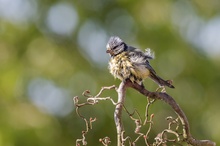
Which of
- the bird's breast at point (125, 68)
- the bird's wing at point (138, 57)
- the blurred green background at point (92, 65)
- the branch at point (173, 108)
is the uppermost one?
the blurred green background at point (92, 65)

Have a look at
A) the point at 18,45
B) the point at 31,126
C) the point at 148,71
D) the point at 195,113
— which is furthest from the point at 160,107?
the point at 148,71

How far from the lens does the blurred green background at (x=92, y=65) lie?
4625mm

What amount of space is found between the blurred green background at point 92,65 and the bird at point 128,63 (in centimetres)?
205

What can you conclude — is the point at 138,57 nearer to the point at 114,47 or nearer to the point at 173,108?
the point at 114,47

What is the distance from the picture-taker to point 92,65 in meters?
5.05

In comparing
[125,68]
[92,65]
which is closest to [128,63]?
[125,68]

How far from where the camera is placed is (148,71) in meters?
2.19

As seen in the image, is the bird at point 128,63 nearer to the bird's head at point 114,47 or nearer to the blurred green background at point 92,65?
the bird's head at point 114,47

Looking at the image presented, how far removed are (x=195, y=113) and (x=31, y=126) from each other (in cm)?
114

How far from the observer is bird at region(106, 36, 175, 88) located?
212 centimetres

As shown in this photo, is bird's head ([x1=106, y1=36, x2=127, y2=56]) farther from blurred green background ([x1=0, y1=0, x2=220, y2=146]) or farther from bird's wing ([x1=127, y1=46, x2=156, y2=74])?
blurred green background ([x1=0, y1=0, x2=220, y2=146])

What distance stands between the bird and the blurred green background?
2.05m

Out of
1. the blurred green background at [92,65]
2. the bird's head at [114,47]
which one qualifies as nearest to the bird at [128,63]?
the bird's head at [114,47]

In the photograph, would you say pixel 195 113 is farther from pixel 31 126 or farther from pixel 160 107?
pixel 31 126
